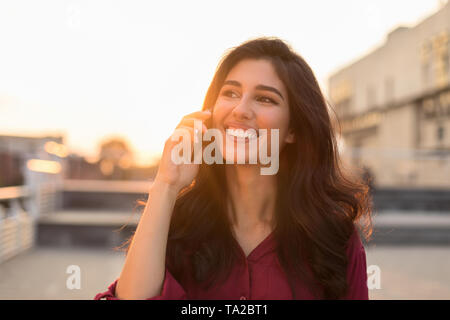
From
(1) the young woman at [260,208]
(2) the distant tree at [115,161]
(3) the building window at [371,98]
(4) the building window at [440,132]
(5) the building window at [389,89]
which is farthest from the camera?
(3) the building window at [371,98]

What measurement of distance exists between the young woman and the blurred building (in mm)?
10725

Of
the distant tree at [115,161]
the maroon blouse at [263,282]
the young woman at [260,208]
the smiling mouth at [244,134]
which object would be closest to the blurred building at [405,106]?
the distant tree at [115,161]

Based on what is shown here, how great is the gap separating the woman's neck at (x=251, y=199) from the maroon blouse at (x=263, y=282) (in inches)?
5.0

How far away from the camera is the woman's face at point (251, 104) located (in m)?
1.55

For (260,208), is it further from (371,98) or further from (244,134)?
(371,98)

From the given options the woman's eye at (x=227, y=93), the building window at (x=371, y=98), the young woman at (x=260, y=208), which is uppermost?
the building window at (x=371, y=98)

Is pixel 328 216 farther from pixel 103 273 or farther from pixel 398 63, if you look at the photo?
pixel 398 63

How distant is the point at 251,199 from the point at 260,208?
5 centimetres

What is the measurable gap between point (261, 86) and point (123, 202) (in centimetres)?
678

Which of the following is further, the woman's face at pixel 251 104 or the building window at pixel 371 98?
the building window at pixel 371 98

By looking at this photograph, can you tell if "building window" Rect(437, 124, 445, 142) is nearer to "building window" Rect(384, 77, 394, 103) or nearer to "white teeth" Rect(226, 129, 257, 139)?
"building window" Rect(384, 77, 394, 103)

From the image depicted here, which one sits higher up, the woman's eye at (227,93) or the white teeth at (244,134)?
the woman's eye at (227,93)

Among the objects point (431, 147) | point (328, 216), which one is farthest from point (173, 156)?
point (431, 147)

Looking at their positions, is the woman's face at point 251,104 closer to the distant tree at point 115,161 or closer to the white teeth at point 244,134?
the white teeth at point 244,134
